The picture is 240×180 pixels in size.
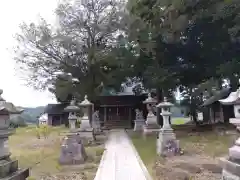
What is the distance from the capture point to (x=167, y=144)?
12398 mm

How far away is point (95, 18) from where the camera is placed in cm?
2817

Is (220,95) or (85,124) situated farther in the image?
(220,95)

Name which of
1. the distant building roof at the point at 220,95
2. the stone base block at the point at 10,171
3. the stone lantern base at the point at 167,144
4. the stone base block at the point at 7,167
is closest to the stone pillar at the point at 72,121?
the stone lantern base at the point at 167,144

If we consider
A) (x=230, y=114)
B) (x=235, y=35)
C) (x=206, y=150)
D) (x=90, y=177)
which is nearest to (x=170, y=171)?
(x=90, y=177)

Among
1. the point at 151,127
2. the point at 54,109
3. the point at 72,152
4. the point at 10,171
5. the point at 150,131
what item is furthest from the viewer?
the point at 54,109

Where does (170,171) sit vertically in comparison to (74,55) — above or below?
below

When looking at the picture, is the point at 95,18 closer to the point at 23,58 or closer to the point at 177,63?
the point at 23,58

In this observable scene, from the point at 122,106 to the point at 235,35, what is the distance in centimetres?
1925

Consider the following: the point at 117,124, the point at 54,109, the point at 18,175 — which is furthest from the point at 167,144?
the point at 54,109

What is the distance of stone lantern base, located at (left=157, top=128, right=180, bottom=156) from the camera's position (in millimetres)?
12227

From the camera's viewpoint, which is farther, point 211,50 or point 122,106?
point 122,106

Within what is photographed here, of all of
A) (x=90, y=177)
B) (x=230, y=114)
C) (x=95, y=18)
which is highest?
(x=95, y=18)

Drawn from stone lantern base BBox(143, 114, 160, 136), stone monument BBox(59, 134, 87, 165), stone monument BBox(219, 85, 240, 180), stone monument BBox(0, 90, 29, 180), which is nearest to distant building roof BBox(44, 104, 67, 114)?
stone lantern base BBox(143, 114, 160, 136)

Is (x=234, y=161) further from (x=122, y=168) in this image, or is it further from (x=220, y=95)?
(x=220, y=95)
